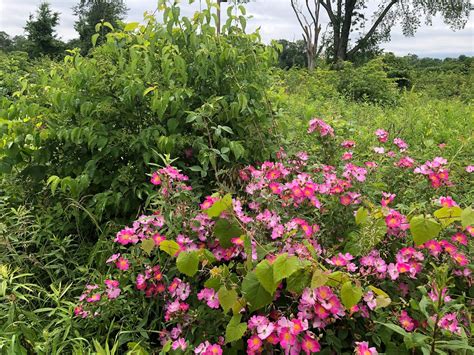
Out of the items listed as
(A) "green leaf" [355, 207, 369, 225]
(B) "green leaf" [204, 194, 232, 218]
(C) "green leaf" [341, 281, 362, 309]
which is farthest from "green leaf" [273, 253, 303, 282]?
(A) "green leaf" [355, 207, 369, 225]

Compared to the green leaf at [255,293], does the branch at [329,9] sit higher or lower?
higher

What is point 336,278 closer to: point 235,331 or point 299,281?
point 299,281

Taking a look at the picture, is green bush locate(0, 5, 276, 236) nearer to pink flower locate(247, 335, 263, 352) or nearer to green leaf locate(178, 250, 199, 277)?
green leaf locate(178, 250, 199, 277)

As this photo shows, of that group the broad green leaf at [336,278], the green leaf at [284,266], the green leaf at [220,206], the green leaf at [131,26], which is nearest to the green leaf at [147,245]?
the green leaf at [220,206]

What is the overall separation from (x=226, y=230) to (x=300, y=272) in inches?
12.3

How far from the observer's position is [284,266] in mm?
1178

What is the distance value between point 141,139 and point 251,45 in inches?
30.3

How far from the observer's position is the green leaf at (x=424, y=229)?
1324 mm

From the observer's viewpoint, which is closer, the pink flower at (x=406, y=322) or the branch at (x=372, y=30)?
the pink flower at (x=406, y=322)

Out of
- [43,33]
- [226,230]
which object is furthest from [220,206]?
[43,33]

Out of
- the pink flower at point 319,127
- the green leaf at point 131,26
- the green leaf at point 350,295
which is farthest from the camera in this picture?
the green leaf at point 131,26

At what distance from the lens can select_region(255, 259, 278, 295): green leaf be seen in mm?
1197

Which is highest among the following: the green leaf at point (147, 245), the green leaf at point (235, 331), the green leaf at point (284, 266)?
the green leaf at point (284, 266)

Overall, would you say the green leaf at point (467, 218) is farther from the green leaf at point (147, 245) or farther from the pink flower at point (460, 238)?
the green leaf at point (147, 245)
